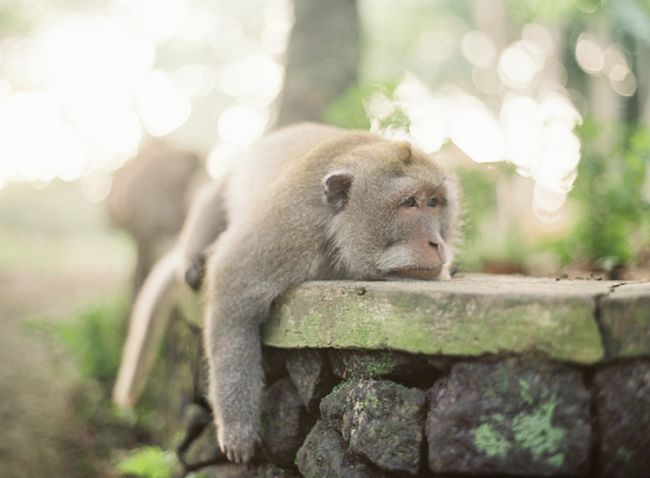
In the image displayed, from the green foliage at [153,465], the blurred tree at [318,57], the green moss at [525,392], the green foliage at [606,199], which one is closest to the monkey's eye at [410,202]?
the green moss at [525,392]

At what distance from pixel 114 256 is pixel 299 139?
14448mm

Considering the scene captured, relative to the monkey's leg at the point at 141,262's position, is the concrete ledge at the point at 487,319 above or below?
above

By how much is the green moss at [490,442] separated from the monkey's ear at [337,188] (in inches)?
51.1

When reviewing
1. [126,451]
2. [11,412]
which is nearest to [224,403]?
[126,451]

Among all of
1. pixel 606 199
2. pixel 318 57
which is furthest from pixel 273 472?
pixel 318 57

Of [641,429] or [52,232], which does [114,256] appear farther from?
[641,429]

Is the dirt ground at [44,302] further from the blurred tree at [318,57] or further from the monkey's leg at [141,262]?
the blurred tree at [318,57]

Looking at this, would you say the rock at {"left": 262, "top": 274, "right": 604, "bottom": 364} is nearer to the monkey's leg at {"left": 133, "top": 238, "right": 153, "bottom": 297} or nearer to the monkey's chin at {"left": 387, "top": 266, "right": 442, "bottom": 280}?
the monkey's chin at {"left": 387, "top": 266, "right": 442, "bottom": 280}

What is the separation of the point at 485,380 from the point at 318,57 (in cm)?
564

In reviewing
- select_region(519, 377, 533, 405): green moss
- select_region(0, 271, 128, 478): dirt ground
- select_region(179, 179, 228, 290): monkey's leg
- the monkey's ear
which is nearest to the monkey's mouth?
the monkey's ear

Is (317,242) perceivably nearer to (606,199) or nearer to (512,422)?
(512,422)

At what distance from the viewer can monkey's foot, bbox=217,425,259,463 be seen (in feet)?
11.1

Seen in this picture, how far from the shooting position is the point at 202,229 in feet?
15.8

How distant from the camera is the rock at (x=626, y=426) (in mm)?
2326
